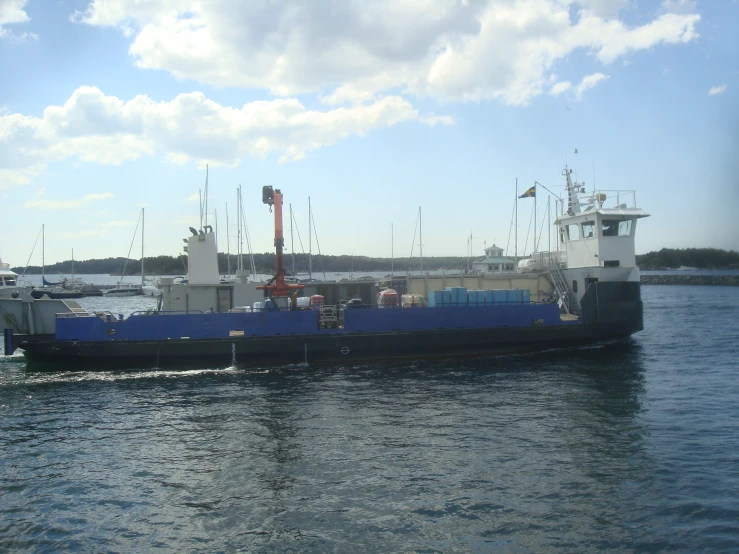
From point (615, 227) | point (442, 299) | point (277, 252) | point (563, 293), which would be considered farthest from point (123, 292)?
point (615, 227)

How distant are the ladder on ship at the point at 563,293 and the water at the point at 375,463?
20.2 ft

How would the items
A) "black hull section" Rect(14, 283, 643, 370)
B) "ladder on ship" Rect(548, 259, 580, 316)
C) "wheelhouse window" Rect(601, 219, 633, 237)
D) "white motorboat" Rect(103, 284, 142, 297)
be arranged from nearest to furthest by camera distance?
"black hull section" Rect(14, 283, 643, 370) < "wheelhouse window" Rect(601, 219, 633, 237) < "ladder on ship" Rect(548, 259, 580, 316) < "white motorboat" Rect(103, 284, 142, 297)

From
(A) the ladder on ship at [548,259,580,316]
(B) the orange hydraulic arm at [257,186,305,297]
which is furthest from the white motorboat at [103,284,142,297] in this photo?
(A) the ladder on ship at [548,259,580,316]

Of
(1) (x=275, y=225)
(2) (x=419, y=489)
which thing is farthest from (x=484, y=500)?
(1) (x=275, y=225)

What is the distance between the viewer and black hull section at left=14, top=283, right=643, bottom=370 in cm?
2286

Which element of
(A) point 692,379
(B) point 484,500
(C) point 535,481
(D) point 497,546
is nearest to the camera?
(D) point 497,546

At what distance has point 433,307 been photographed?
24906 millimetres

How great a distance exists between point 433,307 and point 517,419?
1002cm

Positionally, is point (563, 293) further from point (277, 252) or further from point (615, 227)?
point (277, 252)

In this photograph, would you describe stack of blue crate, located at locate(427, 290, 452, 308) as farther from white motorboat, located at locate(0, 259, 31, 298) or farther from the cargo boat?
white motorboat, located at locate(0, 259, 31, 298)

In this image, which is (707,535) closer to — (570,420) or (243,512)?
(570,420)

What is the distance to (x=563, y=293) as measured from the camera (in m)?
27.5

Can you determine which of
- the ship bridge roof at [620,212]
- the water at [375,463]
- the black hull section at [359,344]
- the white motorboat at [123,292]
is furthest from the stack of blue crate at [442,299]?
the white motorboat at [123,292]

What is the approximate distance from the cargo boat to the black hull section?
0.05m
